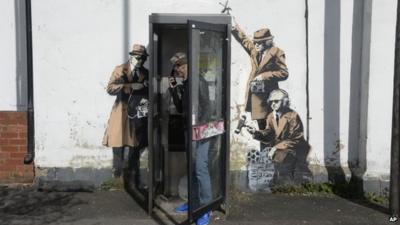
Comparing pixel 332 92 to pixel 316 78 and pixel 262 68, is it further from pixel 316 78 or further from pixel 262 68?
pixel 262 68

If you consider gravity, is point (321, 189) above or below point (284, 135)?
below

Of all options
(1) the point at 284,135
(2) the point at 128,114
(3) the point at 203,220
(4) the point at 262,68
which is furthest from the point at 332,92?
(2) the point at 128,114

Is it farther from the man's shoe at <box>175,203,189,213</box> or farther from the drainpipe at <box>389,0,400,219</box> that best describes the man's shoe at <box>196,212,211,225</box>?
the drainpipe at <box>389,0,400,219</box>

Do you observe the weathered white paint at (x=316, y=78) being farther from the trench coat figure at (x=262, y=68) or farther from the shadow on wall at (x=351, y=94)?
the trench coat figure at (x=262, y=68)

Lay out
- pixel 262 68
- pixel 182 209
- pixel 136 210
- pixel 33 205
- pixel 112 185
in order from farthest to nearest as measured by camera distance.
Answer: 1. pixel 112 185
2. pixel 262 68
3. pixel 33 205
4. pixel 136 210
5. pixel 182 209

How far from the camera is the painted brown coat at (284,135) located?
22.7 ft

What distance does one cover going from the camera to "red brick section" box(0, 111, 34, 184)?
7.13 meters

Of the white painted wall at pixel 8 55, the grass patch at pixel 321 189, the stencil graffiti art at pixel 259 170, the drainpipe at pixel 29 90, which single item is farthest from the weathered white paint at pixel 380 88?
the white painted wall at pixel 8 55

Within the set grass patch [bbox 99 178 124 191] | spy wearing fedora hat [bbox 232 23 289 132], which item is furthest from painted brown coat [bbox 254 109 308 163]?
grass patch [bbox 99 178 124 191]

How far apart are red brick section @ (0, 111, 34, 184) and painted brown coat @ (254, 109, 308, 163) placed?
9.32ft

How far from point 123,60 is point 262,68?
1.66 meters

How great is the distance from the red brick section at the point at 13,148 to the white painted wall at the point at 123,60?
0.52 ft

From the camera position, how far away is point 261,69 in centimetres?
690

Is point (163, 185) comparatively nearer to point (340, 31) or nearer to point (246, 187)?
point (246, 187)
